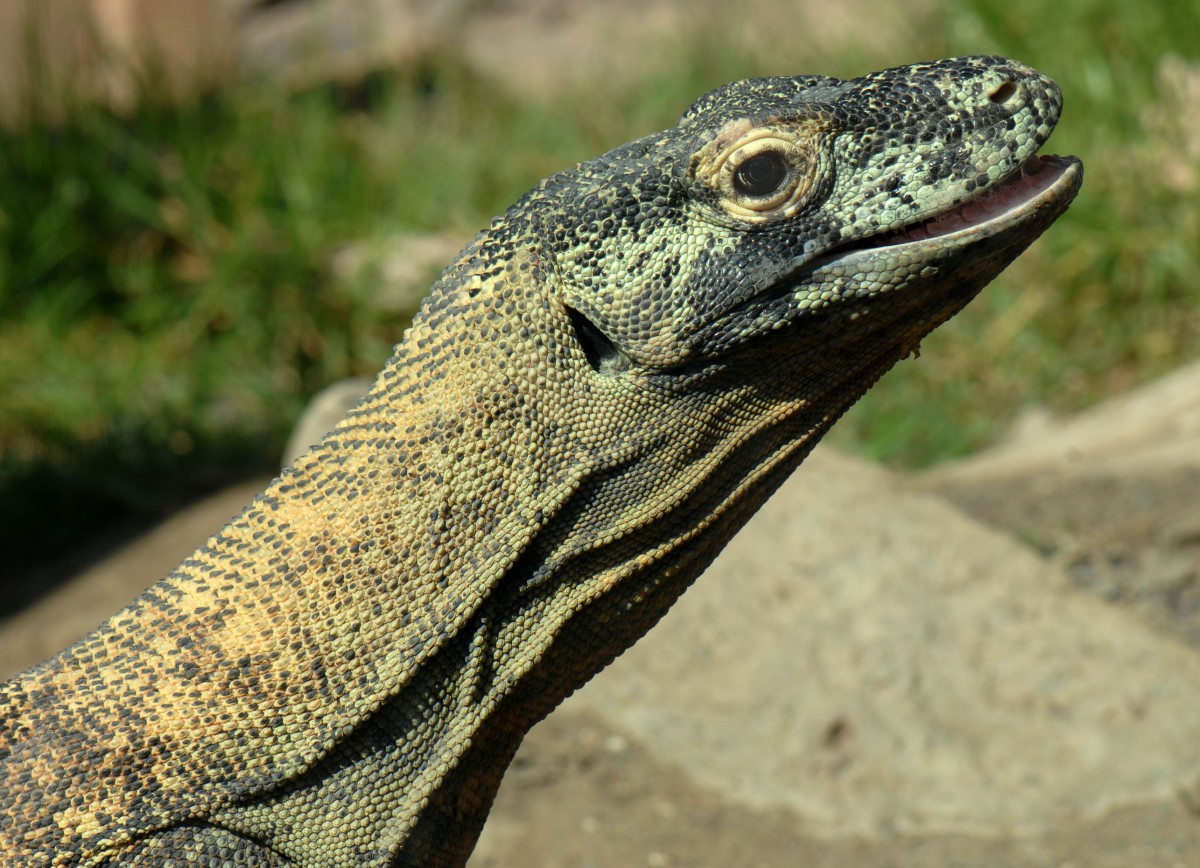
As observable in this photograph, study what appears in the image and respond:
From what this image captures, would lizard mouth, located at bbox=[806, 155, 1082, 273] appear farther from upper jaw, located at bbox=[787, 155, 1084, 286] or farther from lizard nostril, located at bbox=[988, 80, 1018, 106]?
lizard nostril, located at bbox=[988, 80, 1018, 106]

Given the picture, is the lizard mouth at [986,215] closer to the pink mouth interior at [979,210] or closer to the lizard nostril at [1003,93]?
the pink mouth interior at [979,210]

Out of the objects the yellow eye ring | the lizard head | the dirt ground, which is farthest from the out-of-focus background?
the yellow eye ring

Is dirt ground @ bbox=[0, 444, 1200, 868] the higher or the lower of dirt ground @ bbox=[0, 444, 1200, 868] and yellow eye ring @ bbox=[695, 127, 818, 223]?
the lower

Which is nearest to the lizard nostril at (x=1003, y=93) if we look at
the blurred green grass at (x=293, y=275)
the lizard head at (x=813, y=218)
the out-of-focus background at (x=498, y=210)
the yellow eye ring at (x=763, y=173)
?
the lizard head at (x=813, y=218)

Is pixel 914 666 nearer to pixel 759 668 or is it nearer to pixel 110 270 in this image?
pixel 759 668

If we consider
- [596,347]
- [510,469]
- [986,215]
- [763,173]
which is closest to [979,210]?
[986,215]
